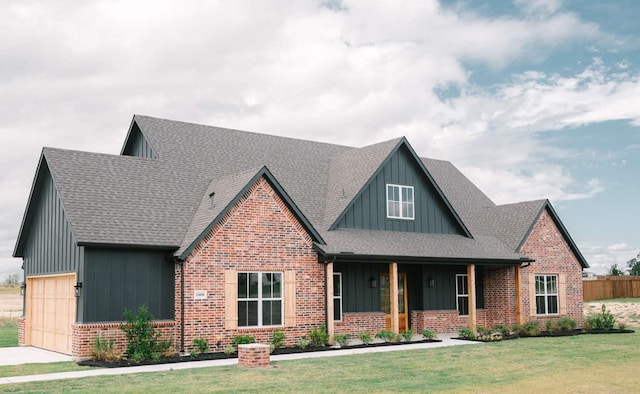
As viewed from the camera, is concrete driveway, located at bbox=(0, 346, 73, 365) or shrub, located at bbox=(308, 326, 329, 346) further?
shrub, located at bbox=(308, 326, 329, 346)

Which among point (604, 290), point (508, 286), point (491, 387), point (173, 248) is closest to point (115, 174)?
point (173, 248)

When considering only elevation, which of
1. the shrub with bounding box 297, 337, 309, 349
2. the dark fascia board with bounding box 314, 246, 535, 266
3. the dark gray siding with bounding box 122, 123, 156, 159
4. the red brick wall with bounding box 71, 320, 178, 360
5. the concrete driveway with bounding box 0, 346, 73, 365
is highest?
the dark gray siding with bounding box 122, 123, 156, 159

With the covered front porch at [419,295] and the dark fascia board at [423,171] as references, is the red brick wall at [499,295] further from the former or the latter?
the dark fascia board at [423,171]

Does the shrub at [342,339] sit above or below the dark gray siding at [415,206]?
below

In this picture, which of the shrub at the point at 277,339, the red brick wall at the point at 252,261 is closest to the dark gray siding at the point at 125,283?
the red brick wall at the point at 252,261

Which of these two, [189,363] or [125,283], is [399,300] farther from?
[125,283]

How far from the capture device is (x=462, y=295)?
89.4ft

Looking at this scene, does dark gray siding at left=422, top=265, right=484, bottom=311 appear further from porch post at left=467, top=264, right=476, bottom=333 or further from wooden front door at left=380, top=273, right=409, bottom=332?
porch post at left=467, top=264, right=476, bottom=333

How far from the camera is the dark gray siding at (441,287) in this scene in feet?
84.8

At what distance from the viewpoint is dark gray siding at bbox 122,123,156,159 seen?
978 inches

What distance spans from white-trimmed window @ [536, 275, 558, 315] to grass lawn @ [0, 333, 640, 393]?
8240 millimetres

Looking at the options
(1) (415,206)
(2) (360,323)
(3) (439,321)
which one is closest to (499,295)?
(3) (439,321)

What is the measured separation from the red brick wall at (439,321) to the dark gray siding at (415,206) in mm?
3029

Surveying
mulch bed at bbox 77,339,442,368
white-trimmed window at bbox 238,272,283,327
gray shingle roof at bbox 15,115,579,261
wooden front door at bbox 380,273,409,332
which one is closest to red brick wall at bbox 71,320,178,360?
mulch bed at bbox 77,339,442,368
